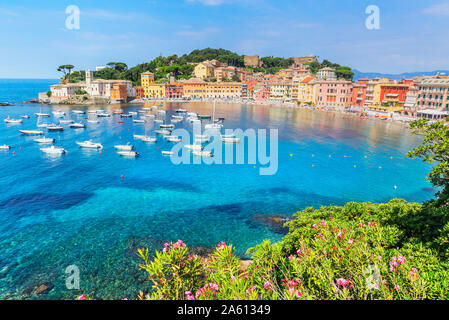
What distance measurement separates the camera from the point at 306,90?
111062mm

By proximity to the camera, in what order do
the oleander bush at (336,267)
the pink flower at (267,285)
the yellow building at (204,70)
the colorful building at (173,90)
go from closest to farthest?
the oleander bush at (336,267)
the pink flower at (267,285)
the colorful building at (173,90)
the yellow building at (204,70)

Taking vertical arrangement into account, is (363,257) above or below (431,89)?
below

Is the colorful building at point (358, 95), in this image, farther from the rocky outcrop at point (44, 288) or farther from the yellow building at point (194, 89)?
the rocky outcrop at point (44, 288)

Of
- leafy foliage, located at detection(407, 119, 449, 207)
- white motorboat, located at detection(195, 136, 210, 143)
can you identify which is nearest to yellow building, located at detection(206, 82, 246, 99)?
white motorboat, located at detection(195, 136, 210, 143)

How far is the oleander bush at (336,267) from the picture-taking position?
6973 millimetres

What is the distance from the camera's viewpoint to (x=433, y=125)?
12.2 m

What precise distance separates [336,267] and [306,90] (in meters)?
112

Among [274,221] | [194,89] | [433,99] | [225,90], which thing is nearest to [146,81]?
[194,89]

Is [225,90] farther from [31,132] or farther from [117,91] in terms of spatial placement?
[31,132]

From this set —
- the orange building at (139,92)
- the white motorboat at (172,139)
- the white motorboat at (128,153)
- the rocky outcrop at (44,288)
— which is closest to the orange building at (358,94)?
the white motorboat at (172,139)

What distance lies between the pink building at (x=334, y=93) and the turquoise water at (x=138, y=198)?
169 feet
